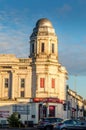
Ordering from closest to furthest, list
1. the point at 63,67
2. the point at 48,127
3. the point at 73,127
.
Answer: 1. the point at 73,127
2. the point at 48,127
3. the point at 63,67

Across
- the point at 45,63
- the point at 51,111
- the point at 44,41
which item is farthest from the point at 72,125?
the point at 44,41

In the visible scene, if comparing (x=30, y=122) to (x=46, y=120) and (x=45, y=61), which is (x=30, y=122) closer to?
(x=45, y=61)

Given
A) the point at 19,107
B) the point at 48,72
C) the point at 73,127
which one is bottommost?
the point at 73,127

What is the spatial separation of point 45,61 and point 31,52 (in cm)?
565

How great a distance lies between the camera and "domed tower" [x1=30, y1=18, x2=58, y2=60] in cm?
9088

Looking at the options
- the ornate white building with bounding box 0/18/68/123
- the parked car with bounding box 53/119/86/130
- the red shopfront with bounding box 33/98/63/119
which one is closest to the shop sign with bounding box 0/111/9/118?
the ornate white building with bounding box 0/18/68/123

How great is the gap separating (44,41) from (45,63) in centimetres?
579

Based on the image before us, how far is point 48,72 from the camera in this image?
8762cm

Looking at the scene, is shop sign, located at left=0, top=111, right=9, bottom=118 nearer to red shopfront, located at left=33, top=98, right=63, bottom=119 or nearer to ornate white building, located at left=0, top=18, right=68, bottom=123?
ornate white building, located at left=0, top=18, right=68, bottom=123

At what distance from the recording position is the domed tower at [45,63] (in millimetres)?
87812

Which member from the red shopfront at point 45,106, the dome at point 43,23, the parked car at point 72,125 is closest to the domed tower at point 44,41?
the dome at point 43,23

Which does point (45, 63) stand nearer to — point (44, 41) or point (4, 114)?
point (44, 41)

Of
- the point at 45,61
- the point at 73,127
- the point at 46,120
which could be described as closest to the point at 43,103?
the point at 45,61

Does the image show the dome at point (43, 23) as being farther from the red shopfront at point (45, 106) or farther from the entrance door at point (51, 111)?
the entrance door at point (51, 111)
